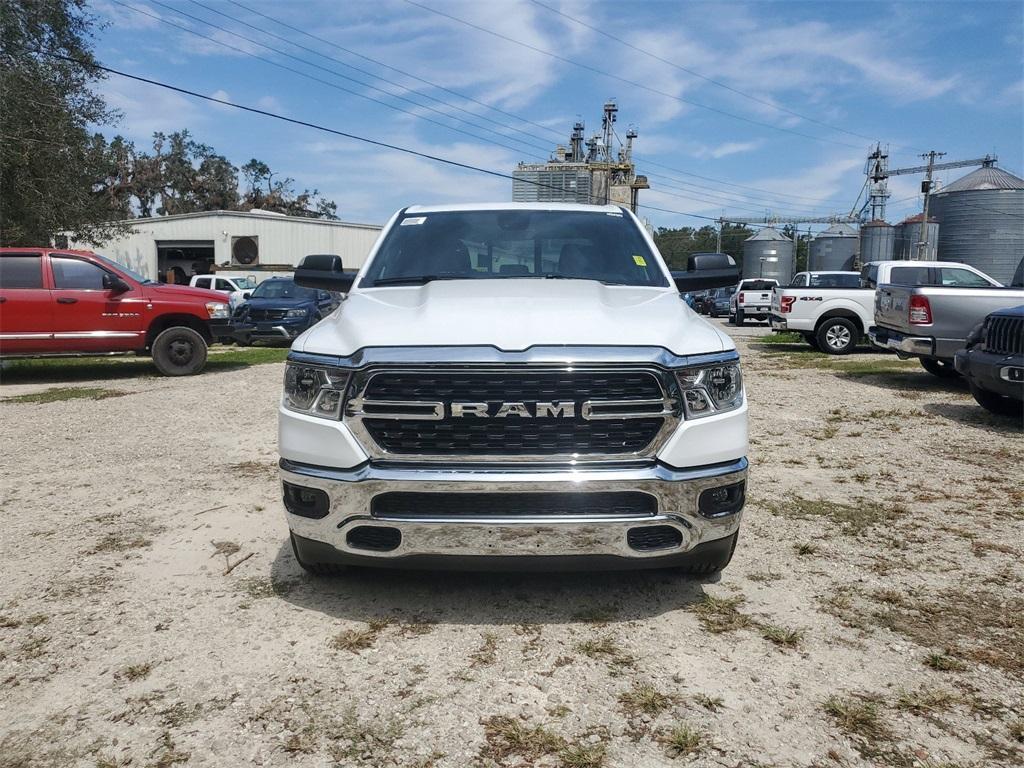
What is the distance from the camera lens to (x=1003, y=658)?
283 centimetres

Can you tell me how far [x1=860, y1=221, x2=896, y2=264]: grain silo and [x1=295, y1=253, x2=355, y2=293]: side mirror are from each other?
45108 millimetres

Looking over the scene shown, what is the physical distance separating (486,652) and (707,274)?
280 centimetres

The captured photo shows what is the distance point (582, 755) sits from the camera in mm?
2254

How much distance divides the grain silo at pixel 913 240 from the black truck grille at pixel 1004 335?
34.5 meters

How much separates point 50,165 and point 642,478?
2153 cm

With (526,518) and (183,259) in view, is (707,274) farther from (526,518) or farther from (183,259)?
(183,259)

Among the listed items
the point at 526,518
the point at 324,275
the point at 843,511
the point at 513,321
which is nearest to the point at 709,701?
the point at 526,518

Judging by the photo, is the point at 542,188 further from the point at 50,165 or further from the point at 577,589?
the point at 577,589

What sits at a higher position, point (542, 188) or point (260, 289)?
point (542, 188)

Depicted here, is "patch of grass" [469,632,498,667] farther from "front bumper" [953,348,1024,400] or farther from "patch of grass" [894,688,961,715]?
"front bumper" [953,348,1024,400]

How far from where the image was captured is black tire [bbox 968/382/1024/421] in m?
7.98

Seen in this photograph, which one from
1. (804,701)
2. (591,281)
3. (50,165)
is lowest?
(804,701)

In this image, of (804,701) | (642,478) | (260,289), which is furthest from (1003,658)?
(260,289)

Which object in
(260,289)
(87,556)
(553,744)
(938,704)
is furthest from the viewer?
(260,289)
